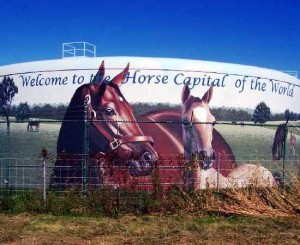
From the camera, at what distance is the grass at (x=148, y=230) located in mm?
8016

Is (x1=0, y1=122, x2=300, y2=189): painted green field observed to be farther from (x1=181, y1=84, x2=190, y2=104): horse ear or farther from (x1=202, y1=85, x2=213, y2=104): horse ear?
(x1=181, y1=84, x2=190, y2=104): horse ear

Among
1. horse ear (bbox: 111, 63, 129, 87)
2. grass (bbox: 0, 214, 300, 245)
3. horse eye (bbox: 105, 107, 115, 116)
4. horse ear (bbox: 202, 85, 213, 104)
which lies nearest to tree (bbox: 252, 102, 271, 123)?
horse ear (bbox: 202, 85, 213, 104)

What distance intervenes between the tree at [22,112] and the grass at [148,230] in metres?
7.26

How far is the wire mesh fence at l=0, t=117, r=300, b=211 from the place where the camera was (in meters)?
10.6

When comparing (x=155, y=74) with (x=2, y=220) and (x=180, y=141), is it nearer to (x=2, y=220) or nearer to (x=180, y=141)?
(x=180, y=141)

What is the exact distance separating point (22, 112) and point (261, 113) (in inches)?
336

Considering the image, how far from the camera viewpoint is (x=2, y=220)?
368 inches

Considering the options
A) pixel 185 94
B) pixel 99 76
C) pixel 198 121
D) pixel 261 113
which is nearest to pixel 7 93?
pixel 99 76

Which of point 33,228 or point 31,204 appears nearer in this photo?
point 33,228

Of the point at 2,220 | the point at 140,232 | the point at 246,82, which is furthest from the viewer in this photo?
the point at 246,82

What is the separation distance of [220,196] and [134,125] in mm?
5962

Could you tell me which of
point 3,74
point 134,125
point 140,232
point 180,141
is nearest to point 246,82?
point 180,141

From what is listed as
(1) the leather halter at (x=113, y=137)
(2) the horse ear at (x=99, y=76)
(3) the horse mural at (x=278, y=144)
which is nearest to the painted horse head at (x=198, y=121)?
(1) the leather halter at (x=113, y=137)

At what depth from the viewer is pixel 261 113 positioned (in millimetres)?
17688
